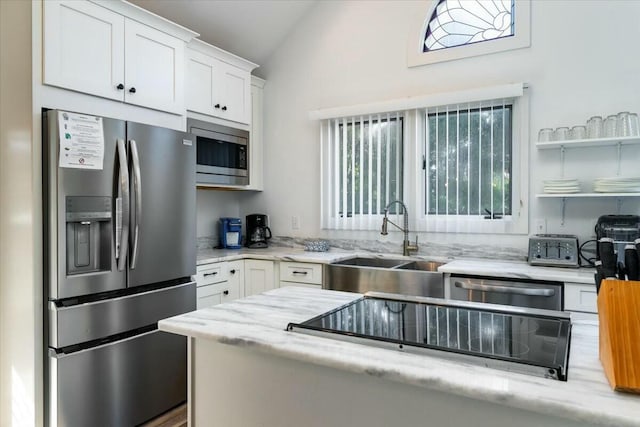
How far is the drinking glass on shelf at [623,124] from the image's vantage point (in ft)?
8.23

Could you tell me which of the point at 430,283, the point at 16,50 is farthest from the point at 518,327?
the point at 16,50

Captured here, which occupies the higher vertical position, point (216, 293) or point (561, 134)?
point (561, 134)

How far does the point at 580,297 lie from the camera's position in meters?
2.28

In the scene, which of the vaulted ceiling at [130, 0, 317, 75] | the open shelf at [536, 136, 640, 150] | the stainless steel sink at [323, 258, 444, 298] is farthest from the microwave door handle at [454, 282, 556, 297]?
the vaulted ceiling at [130, 0, 317, 75]

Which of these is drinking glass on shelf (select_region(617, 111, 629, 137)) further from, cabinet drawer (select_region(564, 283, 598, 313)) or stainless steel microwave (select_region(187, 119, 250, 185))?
stainless steel microwave (select_region(187, 119, 250, 185))

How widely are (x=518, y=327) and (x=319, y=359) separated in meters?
0.59

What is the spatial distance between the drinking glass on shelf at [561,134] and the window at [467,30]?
2.21 feet

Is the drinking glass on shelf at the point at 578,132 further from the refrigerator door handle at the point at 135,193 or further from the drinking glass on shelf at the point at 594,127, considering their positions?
the refrigerator door handle at the point at 135,193

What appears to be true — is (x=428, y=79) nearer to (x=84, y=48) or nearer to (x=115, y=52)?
(x=115, y=52)

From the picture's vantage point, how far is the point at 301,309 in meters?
1.43

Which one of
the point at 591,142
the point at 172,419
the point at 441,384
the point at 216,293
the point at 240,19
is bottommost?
the point at 172,419

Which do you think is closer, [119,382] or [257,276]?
[119,382]

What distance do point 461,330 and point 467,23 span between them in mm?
2823

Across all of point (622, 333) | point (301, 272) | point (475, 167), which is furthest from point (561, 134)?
point (622, 333)
